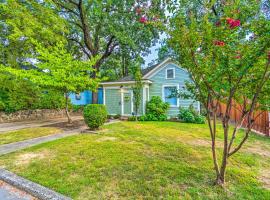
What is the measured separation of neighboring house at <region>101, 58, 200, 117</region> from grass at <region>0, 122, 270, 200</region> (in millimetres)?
6811

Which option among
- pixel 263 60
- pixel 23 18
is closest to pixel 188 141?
pixel 263 60

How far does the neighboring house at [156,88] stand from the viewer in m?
12.5

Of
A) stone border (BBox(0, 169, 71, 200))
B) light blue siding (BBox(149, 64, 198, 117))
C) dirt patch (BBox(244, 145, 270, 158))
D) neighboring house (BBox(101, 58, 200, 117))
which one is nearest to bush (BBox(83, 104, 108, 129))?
stone border (BBox(0, 169, 71, 200))

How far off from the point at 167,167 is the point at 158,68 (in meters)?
9.95

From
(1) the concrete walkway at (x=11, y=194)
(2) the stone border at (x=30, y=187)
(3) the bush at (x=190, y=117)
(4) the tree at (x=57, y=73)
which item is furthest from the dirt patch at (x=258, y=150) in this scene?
(4) the tree at (x=57, y=73)

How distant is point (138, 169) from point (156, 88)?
9.72 metres

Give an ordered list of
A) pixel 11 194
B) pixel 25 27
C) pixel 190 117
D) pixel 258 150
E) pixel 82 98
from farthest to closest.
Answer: pixel 82 98, pixel 190 117, pixel 25 27, pixel 258 150, pixel 11 194

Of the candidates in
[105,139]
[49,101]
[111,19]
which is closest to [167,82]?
[111,19]

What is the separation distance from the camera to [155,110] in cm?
1230

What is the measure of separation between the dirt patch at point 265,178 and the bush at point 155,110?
830 centimetres

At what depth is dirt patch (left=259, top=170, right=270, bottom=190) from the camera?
10.5 ft

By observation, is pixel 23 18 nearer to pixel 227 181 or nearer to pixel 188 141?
pixel 188 141

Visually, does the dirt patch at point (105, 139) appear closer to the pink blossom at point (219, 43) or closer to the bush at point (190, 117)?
the pink blossom at point (219, 43)

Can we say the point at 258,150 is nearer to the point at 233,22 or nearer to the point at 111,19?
the point at 233,22
